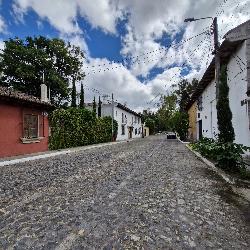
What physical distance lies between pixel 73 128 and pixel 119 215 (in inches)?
856

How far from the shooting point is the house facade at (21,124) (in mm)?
15039

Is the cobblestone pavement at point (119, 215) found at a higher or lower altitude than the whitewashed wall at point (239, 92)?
lower

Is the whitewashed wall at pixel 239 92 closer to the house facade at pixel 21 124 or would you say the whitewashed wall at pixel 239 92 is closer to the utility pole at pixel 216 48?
the utility pole at pixel 216 48

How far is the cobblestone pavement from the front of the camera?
382 centimetres

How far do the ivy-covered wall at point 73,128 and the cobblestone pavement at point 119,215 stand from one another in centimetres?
1474

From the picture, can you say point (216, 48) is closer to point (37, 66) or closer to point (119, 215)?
point (119, 215)

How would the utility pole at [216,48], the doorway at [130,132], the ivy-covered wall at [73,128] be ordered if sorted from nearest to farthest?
the utility pole at [216,48], the ivy-covered wall at [73,128], the doorway at [130,132]

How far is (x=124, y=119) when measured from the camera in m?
54.6

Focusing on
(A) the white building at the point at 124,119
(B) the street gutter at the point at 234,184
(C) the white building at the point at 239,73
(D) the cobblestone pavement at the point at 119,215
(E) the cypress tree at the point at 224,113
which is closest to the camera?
(D) the cobblestone pavement at the point at 119,215

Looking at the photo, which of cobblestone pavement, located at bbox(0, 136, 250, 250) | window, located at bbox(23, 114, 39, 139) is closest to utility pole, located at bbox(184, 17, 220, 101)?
cobblestone pavement, located at bbox(0, 136, 250, 250)

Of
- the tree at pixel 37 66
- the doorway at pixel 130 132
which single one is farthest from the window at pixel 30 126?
the doorway at pixel 130 132

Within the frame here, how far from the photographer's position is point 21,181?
8281 mm

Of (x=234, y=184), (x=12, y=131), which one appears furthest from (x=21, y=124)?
(x=234, y=184)

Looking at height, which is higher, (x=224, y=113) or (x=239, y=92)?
(x=239, y=92)
